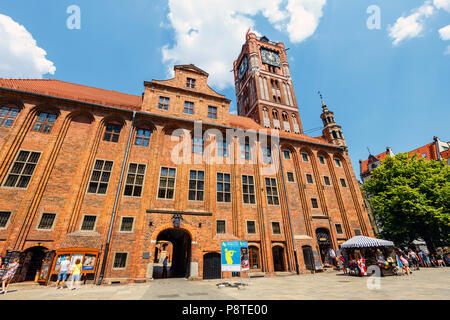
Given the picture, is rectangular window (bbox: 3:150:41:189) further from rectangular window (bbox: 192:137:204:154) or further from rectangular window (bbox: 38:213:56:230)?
rectangular window (bbox: 192:137:204:154)

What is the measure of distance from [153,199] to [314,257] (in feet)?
51.4

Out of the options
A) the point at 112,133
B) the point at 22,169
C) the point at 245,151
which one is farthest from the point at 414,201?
the point at 22,169

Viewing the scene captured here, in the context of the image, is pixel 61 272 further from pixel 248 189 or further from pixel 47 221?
pixel 248 189

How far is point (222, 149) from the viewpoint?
2119 centimetres

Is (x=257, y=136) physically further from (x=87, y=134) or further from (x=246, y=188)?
(x=87, y=134)

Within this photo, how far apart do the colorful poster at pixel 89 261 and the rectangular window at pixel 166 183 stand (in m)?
5.92

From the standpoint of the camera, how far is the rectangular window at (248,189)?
65.4 ft

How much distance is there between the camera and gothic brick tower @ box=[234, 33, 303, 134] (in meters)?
38.1

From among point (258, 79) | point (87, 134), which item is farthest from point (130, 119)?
point (258, 79)

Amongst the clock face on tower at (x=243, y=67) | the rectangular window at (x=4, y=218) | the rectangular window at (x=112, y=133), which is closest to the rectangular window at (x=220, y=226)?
the rectangular window at (x=112, y=133)

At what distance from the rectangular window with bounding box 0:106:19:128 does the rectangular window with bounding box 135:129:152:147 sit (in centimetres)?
927

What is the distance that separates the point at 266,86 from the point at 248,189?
27.8 meters

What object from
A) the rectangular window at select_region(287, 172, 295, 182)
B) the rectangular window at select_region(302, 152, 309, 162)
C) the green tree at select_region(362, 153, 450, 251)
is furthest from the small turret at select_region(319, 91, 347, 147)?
the rectangular window at select_region(287, 172, 295, 182)
